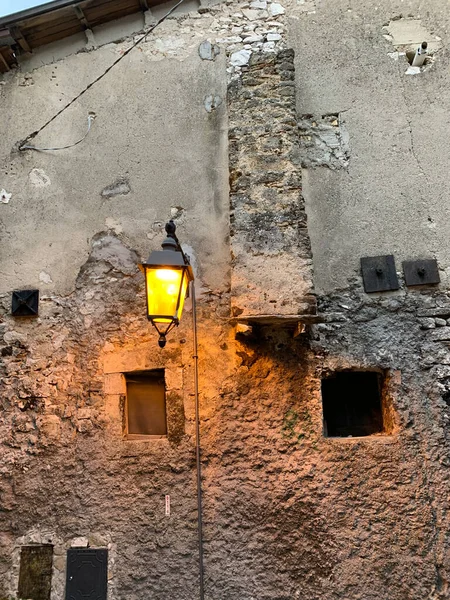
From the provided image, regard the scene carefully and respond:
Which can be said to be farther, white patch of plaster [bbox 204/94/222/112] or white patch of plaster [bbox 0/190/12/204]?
white patch of plaster [bbox 0/190/12/204]

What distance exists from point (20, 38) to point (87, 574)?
185 inches

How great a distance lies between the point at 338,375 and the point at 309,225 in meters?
1.23

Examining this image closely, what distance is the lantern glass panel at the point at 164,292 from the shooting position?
327cm

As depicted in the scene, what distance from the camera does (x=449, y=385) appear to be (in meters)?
3.61

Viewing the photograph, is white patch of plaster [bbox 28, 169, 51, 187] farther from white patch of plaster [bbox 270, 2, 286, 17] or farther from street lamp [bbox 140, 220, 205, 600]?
white patch of plaster [bbox 270, 2, 286, 17]

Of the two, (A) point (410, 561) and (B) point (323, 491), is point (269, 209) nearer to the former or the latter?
(B) point (323, 491)

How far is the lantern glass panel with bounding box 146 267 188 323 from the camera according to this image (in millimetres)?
3271

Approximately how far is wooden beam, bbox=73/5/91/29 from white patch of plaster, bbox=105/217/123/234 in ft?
6.54

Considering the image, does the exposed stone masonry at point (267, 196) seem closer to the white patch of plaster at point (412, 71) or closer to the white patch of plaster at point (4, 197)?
the white patch of plaster at point (412, 71)

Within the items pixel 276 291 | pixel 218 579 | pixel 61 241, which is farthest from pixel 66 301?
pixel 218 579

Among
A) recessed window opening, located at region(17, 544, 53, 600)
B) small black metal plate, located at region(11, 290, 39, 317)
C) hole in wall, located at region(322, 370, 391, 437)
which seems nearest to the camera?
recessed window opening, located at region(17, 544, 53, 600)

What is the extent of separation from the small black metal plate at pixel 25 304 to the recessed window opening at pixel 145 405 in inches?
39.7

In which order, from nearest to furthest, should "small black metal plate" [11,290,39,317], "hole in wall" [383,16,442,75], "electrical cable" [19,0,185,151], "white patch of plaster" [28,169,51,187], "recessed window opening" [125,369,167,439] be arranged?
"recessed window opening" [125,369,167,439], "small black metal plate" [11,290,39,317], "hole in wall" [383,16,442,75], "white patch of plaster" [28,169,51,187], "electrical cable" [19,0,185,151]

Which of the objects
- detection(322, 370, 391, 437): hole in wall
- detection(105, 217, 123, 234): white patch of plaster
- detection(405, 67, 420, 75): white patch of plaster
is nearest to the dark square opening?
detection(322, 370, 391, 437): hole in wall
